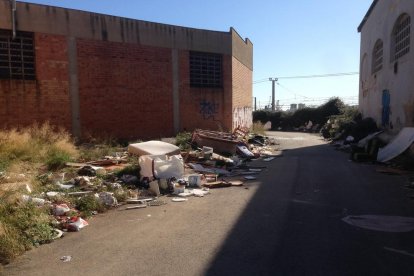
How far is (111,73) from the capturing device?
52.5ft

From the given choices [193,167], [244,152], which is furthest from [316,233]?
[244,152]

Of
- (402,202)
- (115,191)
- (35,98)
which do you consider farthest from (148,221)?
(35,98)

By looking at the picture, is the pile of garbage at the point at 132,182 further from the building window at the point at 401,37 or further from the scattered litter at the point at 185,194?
the building window at the point at 401,37

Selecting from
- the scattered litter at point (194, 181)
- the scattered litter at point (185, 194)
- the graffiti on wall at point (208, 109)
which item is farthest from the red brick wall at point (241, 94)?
the scattered litter at point (185, 194)

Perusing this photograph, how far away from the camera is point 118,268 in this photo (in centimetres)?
433

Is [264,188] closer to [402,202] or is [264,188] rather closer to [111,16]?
[402,202]

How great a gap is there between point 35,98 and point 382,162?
12.6 meters

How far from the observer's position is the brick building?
1409cm

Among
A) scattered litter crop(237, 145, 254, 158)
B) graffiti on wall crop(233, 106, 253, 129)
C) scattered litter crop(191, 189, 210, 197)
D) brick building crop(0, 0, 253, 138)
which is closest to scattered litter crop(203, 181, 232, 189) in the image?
scattered litter crop(191, 189, 210, 197)

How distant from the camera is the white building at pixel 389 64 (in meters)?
13.6

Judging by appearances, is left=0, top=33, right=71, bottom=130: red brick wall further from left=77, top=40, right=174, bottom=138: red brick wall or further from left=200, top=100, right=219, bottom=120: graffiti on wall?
left=200, top=100, right=219, bottom=120: graffiti on wall

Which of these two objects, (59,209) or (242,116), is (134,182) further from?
(242,116)

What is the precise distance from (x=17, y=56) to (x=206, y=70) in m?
8.65

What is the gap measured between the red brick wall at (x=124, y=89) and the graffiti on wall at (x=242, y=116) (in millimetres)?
4658
